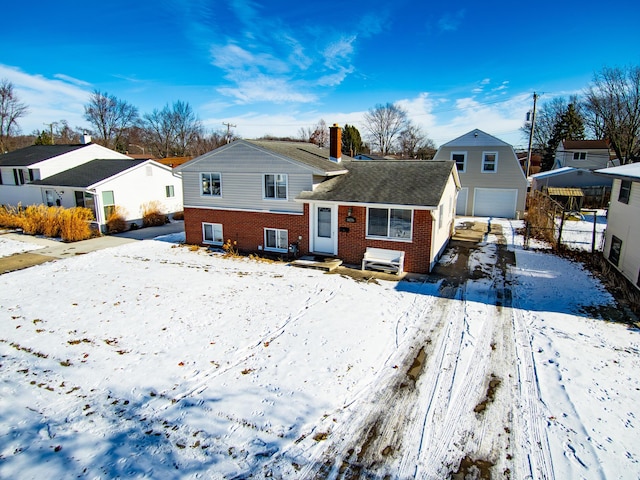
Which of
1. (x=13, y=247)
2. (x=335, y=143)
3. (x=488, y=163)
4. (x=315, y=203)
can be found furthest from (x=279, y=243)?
(x=488, y=163)

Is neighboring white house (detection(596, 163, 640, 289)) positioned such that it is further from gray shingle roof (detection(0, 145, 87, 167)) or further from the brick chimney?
gray shingle roof (detection(0, 145, 87, 167))

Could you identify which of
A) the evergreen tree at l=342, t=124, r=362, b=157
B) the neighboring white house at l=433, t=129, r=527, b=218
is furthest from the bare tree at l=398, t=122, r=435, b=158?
the neighboring white house at l=433, t=129, r=527, b=218

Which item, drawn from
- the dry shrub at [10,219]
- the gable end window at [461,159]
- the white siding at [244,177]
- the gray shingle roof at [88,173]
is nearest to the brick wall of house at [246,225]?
the white siding at [244,177]

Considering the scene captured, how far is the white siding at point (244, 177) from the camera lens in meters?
15.6

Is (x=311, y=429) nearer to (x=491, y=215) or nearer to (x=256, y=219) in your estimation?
(x=256, y=219)

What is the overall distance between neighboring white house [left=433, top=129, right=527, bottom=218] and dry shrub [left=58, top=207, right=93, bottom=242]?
24.3m

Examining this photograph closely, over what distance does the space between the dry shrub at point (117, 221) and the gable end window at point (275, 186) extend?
11849mm

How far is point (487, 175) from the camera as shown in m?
26.9

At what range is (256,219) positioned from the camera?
16.8 meters

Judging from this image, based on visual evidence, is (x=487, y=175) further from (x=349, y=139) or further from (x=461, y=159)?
(x=349, y=139)

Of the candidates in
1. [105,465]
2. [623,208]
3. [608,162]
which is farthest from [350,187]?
[608,162]

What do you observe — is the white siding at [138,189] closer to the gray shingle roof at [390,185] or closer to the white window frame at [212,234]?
the white window frame at [212,234]

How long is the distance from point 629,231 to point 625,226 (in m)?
0.48

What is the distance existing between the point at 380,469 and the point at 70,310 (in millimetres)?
9786
